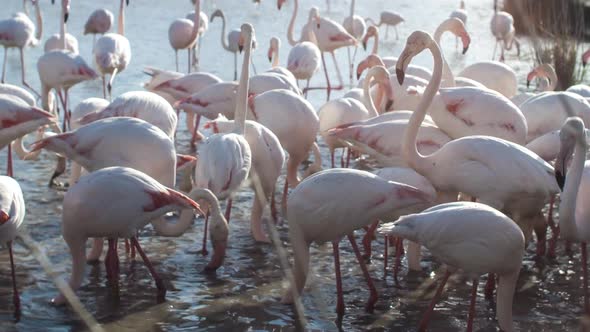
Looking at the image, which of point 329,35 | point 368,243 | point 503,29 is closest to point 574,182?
point 368,243

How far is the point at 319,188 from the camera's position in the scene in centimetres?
480

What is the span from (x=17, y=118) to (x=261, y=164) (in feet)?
5.17

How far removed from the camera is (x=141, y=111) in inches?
256

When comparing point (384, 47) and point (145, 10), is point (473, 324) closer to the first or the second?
point (384, 47)

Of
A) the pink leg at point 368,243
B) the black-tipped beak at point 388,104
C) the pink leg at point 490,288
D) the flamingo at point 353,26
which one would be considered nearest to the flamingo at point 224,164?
the pink leg at point 368,243

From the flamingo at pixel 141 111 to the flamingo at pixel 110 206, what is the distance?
5.26 feet

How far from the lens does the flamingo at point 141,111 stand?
6473 mm

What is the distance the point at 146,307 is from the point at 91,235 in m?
0.47

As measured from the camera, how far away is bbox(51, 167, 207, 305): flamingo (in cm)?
473

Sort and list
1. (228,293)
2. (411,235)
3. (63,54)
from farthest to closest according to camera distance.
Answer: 1. (63,54)
2. (228,293)
3. (411,235)

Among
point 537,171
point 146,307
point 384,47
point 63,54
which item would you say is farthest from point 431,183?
point 384,47

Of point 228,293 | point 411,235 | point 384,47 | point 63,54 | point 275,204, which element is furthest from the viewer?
point 384,47

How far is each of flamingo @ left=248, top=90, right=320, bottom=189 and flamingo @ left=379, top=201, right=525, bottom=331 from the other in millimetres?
2383

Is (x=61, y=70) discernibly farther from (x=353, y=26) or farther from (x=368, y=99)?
(x=353, y=26)
